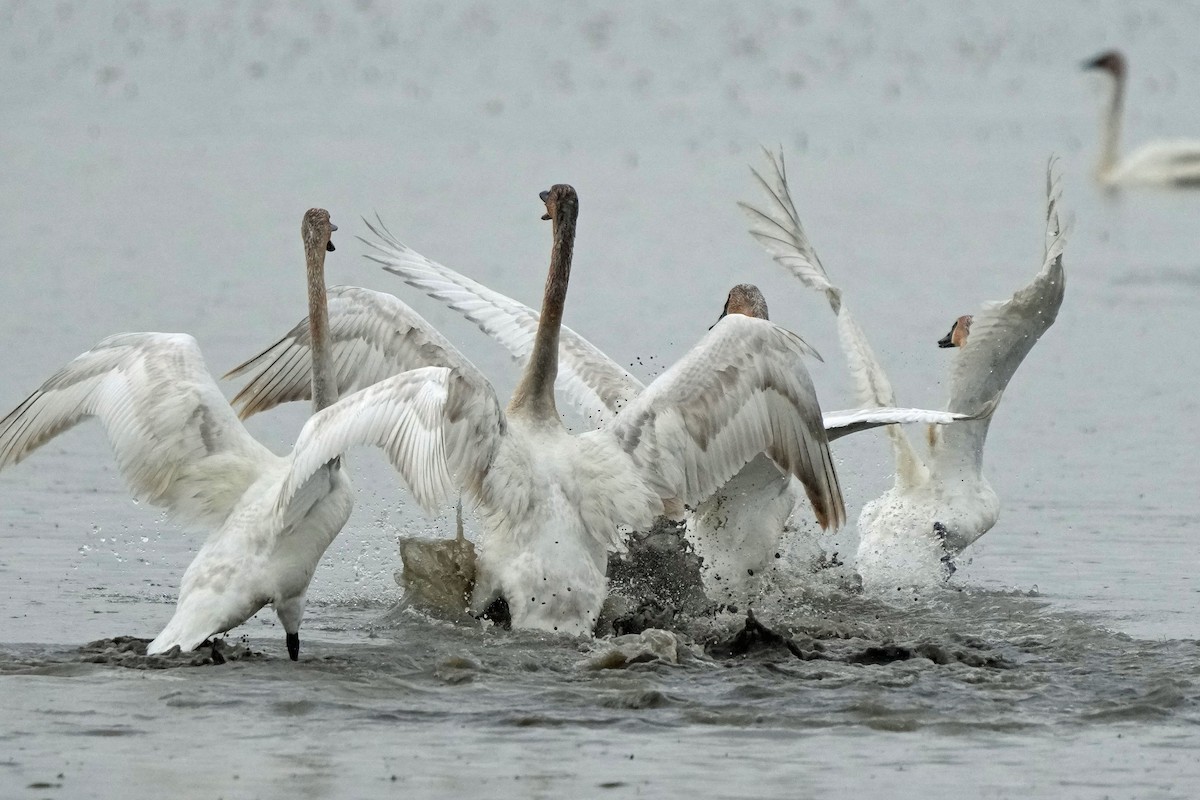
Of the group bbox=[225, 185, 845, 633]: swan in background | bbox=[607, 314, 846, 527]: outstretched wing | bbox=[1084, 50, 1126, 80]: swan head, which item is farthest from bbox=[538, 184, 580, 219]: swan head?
bbox=[1084, 50, 1126, 80]: swan head

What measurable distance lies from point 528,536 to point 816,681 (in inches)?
58.7

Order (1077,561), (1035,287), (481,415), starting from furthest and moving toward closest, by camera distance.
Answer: (1077,561), (1035,287), (481,415)

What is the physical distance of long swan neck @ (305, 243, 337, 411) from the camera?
9102 mm

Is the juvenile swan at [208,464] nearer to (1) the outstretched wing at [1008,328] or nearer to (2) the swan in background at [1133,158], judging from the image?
(1) the outstretched wing at [1008,328]

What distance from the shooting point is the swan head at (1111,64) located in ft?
88.7

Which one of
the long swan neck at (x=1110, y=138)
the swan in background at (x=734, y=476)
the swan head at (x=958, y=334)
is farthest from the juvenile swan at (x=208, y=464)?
the long swan neck at (x=1110, y=138)

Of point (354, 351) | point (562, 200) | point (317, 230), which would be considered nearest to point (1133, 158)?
point (562, 200)

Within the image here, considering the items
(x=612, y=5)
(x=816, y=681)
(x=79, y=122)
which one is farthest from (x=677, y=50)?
(x=816, y=681)

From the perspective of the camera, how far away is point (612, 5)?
40406 millimetres

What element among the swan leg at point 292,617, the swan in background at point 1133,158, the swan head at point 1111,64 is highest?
the swan head at point 1111,64

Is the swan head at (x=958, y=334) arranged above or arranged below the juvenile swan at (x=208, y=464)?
above

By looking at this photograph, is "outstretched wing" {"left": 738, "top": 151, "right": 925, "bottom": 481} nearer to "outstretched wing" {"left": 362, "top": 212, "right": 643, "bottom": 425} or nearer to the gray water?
the gray water

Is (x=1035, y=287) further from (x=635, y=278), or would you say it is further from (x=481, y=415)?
(x=635, y=278)

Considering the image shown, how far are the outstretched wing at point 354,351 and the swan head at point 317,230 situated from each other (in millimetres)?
806
